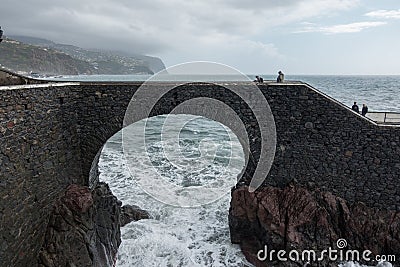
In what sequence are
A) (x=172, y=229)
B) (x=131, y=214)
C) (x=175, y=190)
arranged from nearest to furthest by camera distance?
(x=172, y=229) → (x=131, y=214) → (x=175, y=190)

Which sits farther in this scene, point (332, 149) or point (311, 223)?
point (332, 149)

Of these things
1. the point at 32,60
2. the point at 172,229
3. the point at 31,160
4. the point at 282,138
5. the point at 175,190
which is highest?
the point at 32,60

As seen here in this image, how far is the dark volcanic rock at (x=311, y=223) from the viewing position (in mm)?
9961

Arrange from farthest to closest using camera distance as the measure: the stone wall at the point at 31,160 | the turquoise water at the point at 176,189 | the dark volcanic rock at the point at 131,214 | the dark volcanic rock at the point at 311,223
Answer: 1. the dark volcanic rock at the point at 131,214
2. the turquoise water at the point at 176,189
3. the dark volcanic rock at the point at 311,223
4. the stone wall at the point at 31,160

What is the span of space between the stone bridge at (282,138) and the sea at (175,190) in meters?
2.74

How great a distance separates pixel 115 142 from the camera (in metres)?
25.9

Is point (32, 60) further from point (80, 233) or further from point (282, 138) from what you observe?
point (282, 138)

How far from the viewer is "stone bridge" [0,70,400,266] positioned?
965 centimetres

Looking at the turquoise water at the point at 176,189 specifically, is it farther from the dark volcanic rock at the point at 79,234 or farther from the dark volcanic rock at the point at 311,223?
the dark volcanic rock at the point at 79,234

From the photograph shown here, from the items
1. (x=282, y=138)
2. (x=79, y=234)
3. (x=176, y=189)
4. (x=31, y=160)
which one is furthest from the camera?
(x=176, y=189)

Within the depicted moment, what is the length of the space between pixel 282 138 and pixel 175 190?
25.2ft

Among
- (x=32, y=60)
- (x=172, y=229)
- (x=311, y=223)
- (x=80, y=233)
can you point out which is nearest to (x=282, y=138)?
(x=311, y=223)

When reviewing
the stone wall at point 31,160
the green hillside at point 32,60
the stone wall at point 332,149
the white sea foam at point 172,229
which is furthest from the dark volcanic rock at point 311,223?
the green hillside at point 32,60

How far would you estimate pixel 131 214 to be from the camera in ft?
44.1
